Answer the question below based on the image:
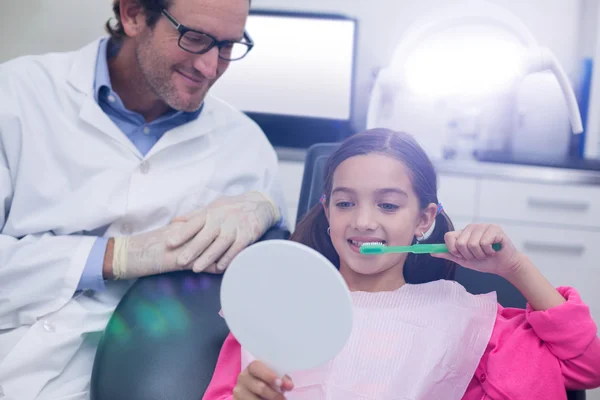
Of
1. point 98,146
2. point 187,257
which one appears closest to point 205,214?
point 187,257

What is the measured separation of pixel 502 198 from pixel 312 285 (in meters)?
1.33

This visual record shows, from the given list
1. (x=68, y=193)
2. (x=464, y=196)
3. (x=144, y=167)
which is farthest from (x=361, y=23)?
(x=68, y=193)

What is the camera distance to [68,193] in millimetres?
1127

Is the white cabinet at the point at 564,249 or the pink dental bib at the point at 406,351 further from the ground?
the pink dental bib at the point at 406,351

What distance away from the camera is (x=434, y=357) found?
2.58 ft

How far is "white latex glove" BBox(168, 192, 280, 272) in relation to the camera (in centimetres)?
104

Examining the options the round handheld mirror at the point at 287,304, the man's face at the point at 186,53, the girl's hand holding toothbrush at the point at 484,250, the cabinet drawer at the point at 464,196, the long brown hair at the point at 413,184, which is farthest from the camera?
the cabinet drawer at the point at 464,196

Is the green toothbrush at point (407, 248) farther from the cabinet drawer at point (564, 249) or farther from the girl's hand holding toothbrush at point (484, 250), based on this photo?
the cabinet drawer at point (564, 249)

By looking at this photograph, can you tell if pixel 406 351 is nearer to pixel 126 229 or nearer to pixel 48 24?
pixel 126 229

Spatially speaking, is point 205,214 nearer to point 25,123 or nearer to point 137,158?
point 137,158

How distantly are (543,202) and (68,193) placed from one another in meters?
1.32

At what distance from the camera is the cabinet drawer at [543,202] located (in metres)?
1.71

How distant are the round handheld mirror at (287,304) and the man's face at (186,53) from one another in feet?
2.27

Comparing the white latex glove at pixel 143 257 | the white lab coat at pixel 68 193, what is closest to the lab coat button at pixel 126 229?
the white lab coat at pixel 68 193
